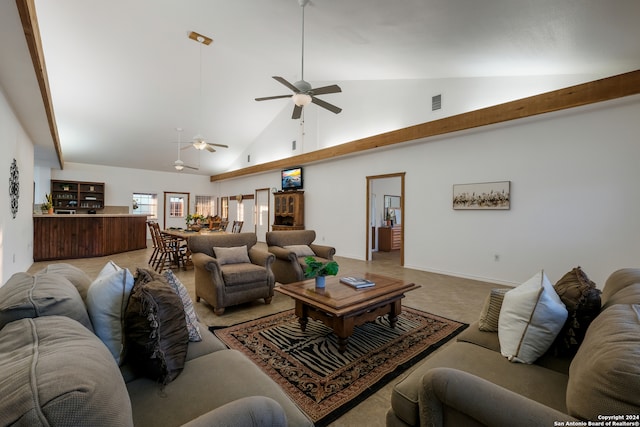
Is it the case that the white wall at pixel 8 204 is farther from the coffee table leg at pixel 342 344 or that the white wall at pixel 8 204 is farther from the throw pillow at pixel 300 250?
the coffee table leg at pixel 342 344

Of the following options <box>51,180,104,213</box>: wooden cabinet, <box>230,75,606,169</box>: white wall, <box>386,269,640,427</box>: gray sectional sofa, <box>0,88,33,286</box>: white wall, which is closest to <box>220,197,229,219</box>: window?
<box>230,75,606,169</box>: white wall

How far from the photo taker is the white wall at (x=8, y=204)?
336 centimetres

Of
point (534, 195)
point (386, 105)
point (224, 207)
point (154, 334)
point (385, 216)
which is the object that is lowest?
point (154, 334)

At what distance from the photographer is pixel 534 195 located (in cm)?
434

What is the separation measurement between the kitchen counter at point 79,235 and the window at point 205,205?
4.76 meters

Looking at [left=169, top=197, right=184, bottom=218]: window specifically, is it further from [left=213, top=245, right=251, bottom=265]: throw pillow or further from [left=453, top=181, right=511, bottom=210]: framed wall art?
[left=453, top=181, right=511, bottom=210]: framed wall art

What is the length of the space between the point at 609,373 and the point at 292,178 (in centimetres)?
809

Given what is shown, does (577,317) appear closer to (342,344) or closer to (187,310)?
(342,344)

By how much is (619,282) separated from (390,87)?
5.51 metres

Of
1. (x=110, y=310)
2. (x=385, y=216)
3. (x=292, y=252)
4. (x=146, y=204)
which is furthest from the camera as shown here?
(x=146, y=204)

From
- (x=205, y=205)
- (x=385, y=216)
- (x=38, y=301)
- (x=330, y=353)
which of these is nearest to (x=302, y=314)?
(x=330, y=353)

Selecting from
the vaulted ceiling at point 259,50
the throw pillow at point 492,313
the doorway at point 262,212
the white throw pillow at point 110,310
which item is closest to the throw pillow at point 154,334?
the white throw pillow at point 110,310

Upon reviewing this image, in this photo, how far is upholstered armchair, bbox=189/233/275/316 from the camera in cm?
314

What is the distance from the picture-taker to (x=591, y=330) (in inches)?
45.4
